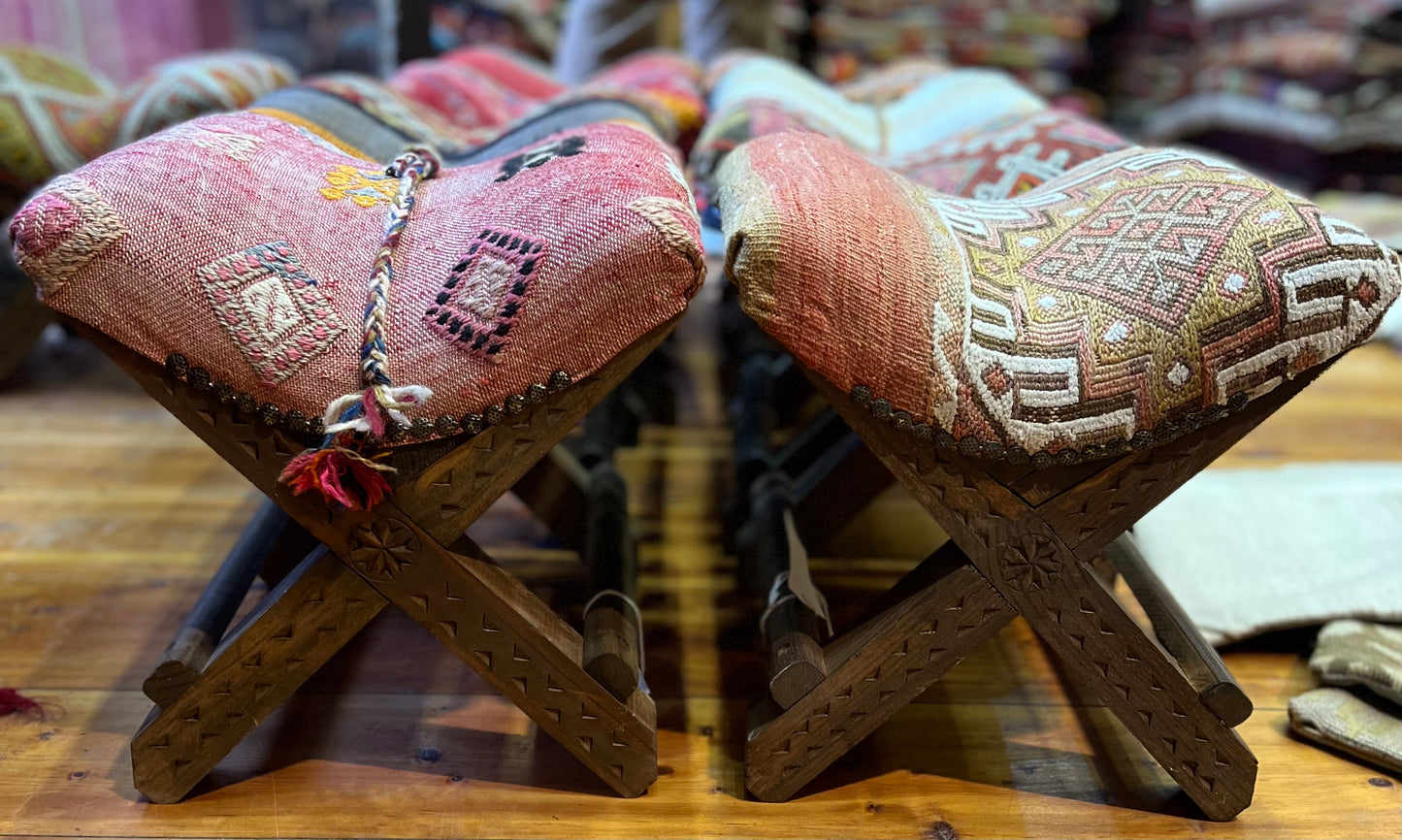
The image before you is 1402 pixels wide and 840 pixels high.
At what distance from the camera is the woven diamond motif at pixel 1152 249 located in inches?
30.5

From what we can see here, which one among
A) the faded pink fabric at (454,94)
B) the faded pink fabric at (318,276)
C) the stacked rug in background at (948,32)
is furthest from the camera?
the stacked rug in background at (948,32)

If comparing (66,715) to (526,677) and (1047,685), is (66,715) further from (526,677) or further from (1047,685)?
(1047,685)

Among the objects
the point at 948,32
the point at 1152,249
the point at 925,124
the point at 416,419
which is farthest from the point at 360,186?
the point at 948,32

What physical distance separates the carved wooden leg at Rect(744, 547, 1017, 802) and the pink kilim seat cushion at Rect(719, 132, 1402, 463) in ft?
0.48

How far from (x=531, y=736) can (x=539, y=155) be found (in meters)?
0.53

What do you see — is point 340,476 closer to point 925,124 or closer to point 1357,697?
point 1357,697

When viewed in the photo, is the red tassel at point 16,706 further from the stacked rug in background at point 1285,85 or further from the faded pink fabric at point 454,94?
the stacked rug in background at point 1285,85

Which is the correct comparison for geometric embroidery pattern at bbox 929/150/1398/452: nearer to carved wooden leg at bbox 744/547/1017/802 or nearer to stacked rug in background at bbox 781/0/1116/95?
carved wooden leg at bbox 744/547/1017/802

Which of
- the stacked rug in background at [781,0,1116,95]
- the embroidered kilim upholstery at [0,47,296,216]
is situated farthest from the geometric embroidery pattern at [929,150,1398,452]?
the stacked rug in background at [781,0,1116,95]

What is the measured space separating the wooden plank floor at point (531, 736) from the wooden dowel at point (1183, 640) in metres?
0.11

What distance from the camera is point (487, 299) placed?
752mm

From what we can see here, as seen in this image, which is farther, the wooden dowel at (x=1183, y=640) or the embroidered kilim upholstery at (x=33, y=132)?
the embroidered kilim upholstery at (x=33, y=132)

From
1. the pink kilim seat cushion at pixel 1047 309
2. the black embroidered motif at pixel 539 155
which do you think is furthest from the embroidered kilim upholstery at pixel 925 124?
the pink kilim seat cushion at pixel 1047 309

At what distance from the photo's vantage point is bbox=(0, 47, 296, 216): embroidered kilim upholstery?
1.56 meters
